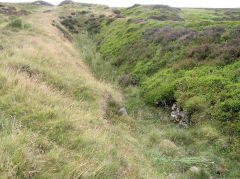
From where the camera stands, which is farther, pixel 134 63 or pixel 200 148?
pixel 134 63

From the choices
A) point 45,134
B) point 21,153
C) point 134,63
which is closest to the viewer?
point 21,153

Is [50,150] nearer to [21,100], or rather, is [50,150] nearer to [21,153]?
[21,153]

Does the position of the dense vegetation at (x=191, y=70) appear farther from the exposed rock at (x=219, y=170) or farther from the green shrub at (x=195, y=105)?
the exposed rock at (x=219, y=170)

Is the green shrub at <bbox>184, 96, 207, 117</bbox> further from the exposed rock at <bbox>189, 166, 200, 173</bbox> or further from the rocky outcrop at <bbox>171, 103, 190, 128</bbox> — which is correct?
the exposed rock at <bbox>189, 166, 200, 173</bbox>

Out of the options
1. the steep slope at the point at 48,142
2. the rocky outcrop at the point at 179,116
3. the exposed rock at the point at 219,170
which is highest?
the steep slope at the point at 48,142

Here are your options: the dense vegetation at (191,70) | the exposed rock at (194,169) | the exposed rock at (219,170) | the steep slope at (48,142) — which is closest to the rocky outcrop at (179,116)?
the dense vegetation at (191,70)

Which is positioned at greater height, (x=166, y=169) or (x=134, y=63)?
(x=134, y=63)

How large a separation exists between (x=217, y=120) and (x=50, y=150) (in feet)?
19.9

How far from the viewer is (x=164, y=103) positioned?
872 centimetres

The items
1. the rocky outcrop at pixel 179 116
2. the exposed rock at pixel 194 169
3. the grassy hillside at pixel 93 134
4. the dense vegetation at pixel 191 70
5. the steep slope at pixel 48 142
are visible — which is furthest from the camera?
the rocky outcrop at pixel 179 116

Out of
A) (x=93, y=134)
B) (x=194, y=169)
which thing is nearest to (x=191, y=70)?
(x=194, y=169)

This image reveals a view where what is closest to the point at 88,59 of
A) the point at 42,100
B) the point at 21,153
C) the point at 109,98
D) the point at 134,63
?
the point at 134,63

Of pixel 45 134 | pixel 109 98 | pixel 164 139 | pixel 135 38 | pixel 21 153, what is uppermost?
pixel 135 38

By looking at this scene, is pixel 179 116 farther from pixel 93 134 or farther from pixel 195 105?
pixel 93 134
